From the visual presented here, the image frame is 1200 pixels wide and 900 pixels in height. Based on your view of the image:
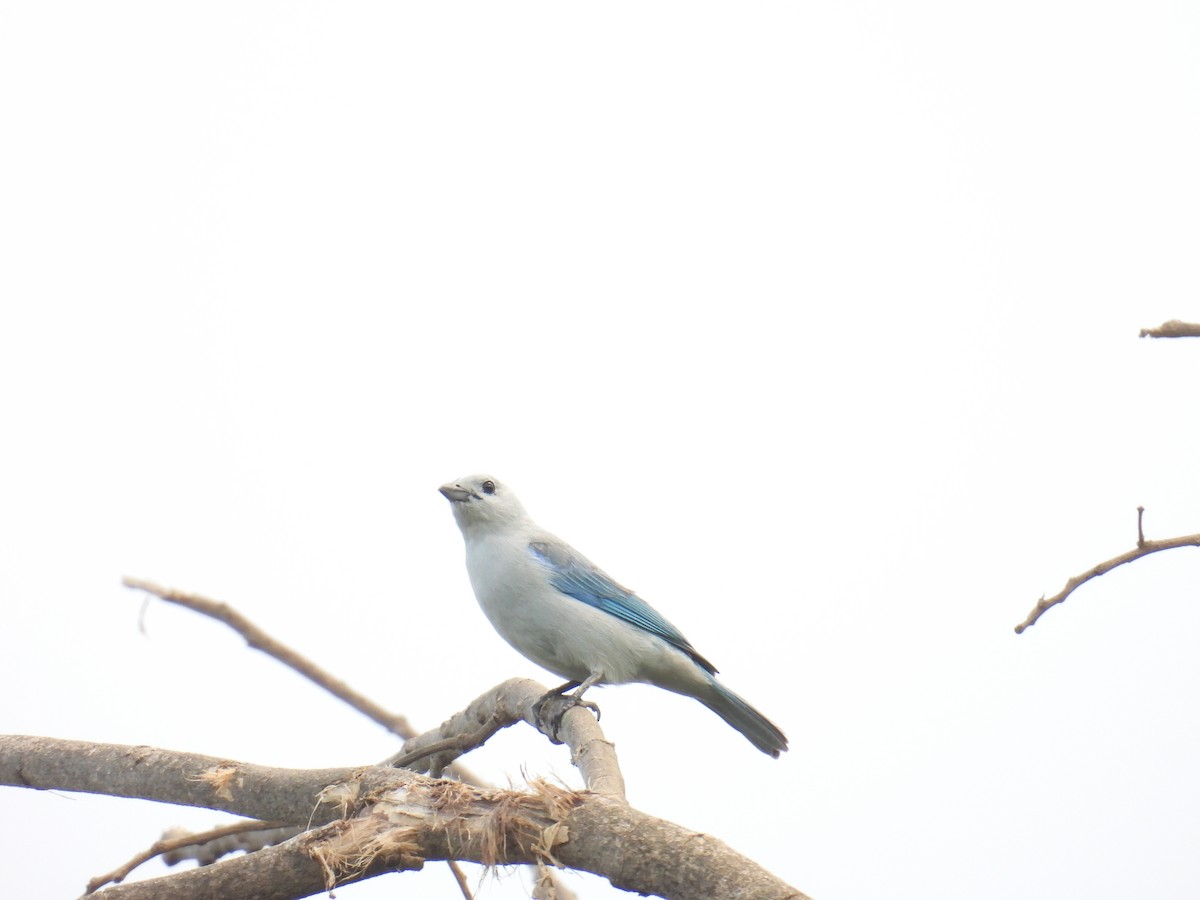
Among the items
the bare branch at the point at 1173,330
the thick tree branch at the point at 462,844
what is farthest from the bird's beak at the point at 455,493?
the bare branch at the point at 1173,330

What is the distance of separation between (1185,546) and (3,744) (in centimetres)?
421

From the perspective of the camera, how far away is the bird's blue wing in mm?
7277

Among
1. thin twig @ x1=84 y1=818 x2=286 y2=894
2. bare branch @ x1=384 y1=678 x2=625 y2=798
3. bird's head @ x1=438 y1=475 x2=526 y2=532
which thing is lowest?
thin twig @ x1=84 y1=818 x2=286 y2=894

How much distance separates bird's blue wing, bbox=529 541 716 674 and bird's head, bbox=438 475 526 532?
0.35 meters

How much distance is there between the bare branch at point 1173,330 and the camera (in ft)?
9.99

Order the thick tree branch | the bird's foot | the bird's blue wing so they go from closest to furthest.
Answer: the thick tree branch → the bird's foot → the bird's blue wing

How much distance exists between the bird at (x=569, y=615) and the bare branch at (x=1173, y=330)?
4181 millimetres

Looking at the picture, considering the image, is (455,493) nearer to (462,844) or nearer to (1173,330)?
(462,844)

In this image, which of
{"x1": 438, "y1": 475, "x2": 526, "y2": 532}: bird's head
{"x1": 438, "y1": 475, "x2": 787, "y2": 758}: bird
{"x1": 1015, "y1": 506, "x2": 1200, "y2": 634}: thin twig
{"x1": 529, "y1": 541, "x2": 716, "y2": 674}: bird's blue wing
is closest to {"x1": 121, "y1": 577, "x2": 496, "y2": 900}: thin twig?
{"x1": 438, "y1": 475, "x2": 787, "y2": 758}: bird

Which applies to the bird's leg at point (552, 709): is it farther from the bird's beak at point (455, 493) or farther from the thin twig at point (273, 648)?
the bird's beak at point (455, 493)

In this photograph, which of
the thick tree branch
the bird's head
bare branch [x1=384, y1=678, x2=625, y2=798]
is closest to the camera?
the thick tree branch

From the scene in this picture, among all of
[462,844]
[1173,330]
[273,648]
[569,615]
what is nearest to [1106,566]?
[1173,330]

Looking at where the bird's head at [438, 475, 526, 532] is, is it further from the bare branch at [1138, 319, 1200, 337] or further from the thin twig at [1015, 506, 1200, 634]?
the bare branch at [1138, 319, 1200, 337]

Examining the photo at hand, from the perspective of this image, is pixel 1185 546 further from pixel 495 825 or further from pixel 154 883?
pixel 154 883
